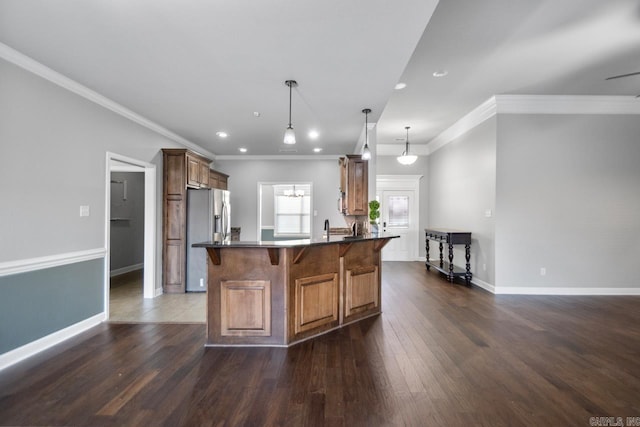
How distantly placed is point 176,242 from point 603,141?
6.95 meters

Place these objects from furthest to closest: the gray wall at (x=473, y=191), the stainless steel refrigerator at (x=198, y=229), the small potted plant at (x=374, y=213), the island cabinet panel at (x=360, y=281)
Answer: the stainless steel refrigerator at (x=198, y=229) → the gray wall at (x=473, y=191) → the small potted plant at (x=374, y=213) → the island cabinet panel at (x=360, y=281)

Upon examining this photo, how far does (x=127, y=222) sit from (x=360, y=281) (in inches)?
221

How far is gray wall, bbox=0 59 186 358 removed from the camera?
106 inches

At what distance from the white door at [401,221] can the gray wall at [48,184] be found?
626 centimetres

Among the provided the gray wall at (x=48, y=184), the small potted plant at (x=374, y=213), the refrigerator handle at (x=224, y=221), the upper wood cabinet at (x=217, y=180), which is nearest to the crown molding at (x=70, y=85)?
the gray wall at (x=48, y=184)

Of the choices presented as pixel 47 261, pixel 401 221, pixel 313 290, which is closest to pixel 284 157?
pixel 401 221

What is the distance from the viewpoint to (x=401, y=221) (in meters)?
8.27

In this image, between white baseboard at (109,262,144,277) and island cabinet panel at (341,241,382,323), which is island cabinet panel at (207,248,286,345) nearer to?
island cabinet panel at (341,241,382,323)

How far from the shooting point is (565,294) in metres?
4.77

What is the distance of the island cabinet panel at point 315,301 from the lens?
308 centimetres

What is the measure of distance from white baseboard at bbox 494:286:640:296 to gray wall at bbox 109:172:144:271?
23.6ft

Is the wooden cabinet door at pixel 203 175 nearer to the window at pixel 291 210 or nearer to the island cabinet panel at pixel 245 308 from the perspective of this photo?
the island cabinet panel at pixel 245 308

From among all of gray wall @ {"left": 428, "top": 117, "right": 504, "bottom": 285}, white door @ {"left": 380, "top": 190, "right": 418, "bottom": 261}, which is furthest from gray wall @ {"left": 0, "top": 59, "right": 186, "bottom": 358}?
white door @ {"left": 380, "top": 190, "right": 418, "bottom": 261}

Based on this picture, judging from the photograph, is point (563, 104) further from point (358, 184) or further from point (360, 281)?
point (360, 281)
